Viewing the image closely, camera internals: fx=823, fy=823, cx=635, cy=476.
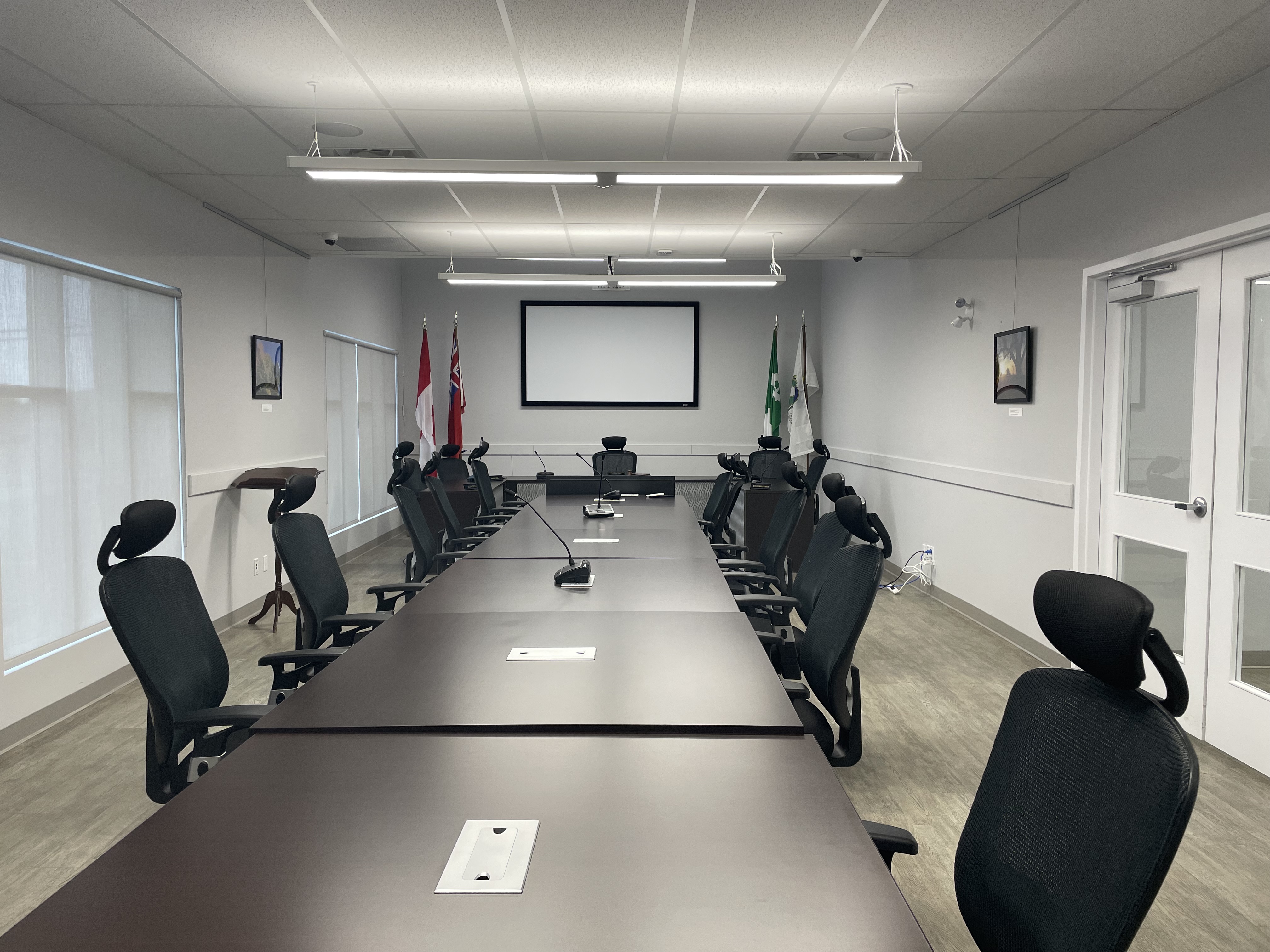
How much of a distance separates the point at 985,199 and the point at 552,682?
461 cm

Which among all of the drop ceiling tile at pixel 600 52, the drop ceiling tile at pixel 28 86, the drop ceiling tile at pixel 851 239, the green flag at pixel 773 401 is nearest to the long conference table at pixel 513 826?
the drop ceiling tile at pixel 600 52

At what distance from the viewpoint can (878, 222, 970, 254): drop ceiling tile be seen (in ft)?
19.7

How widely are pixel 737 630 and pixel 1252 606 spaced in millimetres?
2435

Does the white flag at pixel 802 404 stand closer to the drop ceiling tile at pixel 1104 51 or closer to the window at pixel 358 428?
the window at pixel 358 428

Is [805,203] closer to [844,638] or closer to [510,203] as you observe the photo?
[510,203]

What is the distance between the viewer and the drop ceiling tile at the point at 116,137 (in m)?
3.75

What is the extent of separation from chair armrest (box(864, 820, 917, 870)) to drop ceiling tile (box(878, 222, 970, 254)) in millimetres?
5252

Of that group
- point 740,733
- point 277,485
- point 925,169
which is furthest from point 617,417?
point 740,733

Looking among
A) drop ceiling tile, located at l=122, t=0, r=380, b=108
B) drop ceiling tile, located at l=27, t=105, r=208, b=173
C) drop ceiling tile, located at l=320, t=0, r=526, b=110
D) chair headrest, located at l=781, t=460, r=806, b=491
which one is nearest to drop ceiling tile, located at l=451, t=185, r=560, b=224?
drop ceiling tile, located at l=320, t=0, r=526, b=110

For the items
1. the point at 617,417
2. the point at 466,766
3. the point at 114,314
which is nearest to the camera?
the point at 466,766

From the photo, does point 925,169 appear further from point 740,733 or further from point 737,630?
point 740,733

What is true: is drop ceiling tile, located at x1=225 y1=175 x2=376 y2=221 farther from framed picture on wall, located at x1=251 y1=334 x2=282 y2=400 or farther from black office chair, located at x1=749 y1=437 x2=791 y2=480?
black office chair, located at x1=749 y1=437 x2=791 y2=480

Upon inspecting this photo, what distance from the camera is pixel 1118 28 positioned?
296cm

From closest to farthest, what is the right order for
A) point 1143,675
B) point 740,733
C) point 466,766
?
point 1143,675 → point 466,766 → point 740,733
